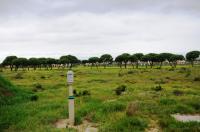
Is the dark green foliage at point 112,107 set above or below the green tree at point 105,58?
below

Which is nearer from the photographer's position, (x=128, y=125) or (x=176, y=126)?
(x=176, y=126)

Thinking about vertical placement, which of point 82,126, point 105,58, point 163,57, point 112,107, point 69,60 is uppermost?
point 105,58

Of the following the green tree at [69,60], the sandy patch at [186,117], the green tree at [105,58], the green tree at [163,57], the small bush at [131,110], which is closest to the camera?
the sandy patch at [186,117]

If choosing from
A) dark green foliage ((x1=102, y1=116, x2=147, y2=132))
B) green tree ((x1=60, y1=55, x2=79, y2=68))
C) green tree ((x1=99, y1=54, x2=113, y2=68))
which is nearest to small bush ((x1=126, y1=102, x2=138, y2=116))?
dark green foliage ((x1=102, y1=116, x2=147, y2=132))

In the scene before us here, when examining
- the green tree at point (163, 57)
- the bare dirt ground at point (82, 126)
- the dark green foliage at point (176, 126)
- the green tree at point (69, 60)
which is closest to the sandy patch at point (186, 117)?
the dark green foliage at point (176, 126)

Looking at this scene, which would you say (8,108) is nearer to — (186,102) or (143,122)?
(143,122)

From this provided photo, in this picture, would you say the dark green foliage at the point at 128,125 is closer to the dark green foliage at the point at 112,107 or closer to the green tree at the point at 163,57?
the dark green foliage at the point at 112,107

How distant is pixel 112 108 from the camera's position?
1254 centimetres

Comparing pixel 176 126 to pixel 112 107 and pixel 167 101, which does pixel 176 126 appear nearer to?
pixel 112 107

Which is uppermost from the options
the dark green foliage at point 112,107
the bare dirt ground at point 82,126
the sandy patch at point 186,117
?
the dark green foliage at point 112,107

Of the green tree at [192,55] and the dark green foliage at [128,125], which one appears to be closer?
the dark green foliage at [128,125]

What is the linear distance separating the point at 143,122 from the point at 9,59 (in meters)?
134

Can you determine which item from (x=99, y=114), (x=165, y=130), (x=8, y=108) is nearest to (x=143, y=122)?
(x=165, y=130)

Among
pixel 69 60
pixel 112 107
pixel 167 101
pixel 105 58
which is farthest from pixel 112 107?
pixel 69 60
